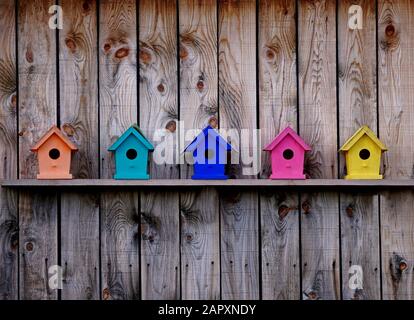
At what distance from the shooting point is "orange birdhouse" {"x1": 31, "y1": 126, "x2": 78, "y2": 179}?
2504 mm

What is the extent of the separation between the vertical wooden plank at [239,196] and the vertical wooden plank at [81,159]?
0.59m

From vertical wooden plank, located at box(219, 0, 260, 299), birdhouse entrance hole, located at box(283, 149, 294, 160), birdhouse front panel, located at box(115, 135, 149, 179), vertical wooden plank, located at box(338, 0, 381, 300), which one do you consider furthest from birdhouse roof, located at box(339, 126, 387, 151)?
birdhouse front panel, located at box(115, 135, 149, 179)

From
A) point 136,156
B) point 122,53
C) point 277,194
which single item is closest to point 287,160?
point 277,194

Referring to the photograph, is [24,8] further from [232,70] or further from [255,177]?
[255,177]

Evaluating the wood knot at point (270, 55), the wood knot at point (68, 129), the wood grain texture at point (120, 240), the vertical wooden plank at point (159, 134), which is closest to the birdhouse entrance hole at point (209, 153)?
the vertical wooden plank at point (159, 134)

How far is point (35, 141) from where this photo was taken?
263cm

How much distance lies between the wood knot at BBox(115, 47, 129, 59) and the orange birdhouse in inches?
17.4

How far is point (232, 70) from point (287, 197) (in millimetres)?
635

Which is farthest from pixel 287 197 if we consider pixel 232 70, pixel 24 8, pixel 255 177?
pixel 24 8

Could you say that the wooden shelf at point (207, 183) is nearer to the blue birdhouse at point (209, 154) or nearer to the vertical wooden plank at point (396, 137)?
the blue birdhouse at point (209, 154)

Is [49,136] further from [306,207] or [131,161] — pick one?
[306,207]

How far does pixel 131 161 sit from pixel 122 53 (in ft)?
1.70

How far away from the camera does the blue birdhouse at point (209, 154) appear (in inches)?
97.8

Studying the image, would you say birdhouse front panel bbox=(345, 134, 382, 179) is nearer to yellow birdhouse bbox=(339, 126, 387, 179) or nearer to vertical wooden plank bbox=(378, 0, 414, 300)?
yellow birdhouse bbox=(339, 126, 387, 179)
